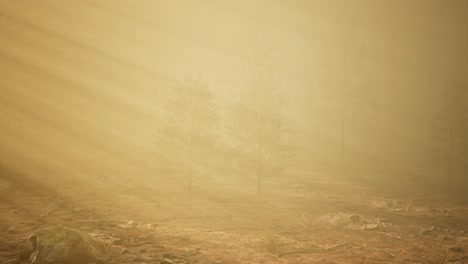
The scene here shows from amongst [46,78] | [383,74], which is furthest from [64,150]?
[383,74]

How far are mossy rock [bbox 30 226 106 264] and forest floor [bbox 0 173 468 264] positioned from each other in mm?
658

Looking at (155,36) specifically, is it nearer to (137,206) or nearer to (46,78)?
(46,78)

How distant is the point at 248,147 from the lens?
23641 millimetres

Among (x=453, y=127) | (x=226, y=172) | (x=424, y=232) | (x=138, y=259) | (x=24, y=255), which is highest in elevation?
(x=453, y=127)

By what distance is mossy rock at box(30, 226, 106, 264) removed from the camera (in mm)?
7566

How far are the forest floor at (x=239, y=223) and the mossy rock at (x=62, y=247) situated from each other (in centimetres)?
66

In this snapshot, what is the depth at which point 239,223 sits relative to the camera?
49.5 feet

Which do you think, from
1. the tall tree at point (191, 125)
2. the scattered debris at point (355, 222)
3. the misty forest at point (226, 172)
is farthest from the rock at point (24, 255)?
the tall tree at point (191, 125)

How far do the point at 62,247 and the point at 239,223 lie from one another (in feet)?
29.2

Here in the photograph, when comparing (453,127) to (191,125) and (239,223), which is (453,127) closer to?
(191,125)

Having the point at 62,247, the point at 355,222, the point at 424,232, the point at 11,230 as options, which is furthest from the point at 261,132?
the point at 62,247

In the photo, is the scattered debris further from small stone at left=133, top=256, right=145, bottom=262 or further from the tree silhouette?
small stone at left=133, top=256, right=145, bottom=262

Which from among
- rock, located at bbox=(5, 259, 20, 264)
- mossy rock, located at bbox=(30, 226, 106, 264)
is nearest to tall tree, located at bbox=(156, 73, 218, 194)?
mossy rock, located at bbox=(30, 226, 106, 264)

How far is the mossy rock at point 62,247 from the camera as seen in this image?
757cm
